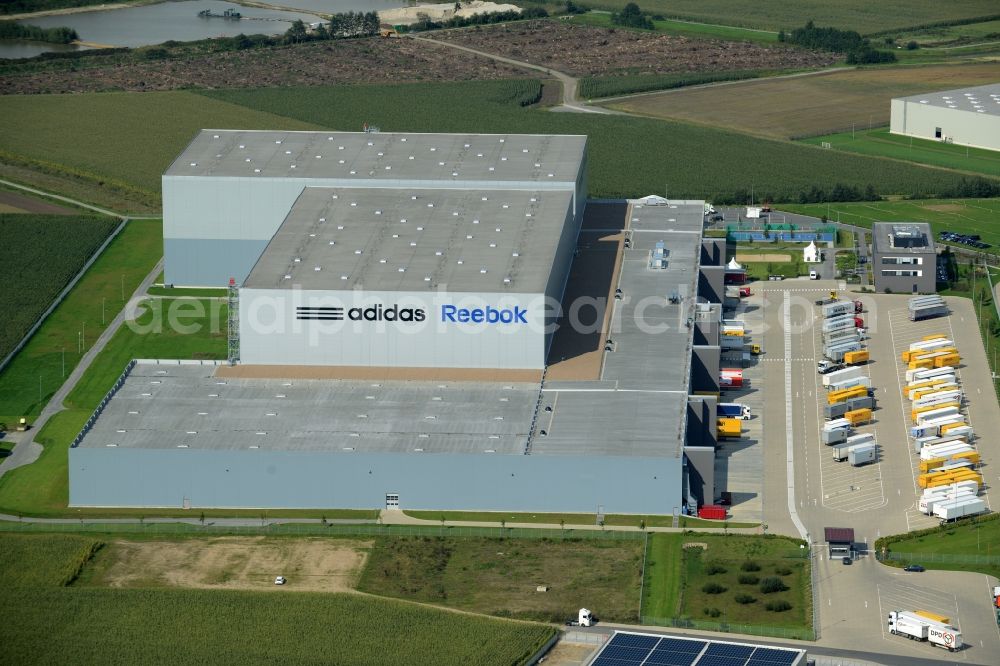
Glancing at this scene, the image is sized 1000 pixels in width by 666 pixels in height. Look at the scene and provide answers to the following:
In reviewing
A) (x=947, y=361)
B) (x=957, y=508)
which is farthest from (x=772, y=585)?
(x=947, y=361)

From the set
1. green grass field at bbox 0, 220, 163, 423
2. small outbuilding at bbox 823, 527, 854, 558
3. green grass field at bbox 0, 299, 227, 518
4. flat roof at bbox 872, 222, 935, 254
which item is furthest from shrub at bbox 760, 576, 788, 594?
green grass field at bbox 0, 220, 163, 423

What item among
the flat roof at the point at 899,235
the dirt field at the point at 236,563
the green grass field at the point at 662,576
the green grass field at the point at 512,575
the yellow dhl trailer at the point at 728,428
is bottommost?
the dirt field at the point at 236,563

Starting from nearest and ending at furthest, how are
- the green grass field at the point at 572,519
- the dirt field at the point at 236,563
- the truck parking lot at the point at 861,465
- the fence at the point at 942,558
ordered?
the truck parking lot at the point at 861,465 → the fence at the point at 942,558 → the dirt field at the point at 236,563 → the green grass field at the point at 572,519

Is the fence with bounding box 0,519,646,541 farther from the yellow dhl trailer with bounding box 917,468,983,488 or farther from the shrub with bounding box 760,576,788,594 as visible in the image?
the yellow dhl trailer with bounding box 917,468,983,488

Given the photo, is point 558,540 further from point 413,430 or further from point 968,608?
point 968,608

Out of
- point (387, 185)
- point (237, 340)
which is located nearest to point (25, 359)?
point (237, 340)

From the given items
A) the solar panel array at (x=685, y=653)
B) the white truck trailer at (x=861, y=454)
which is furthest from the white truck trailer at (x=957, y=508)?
the solar panel array at (x=685, y=653)

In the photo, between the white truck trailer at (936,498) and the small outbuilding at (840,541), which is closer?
the small outbuilding at (840,541)

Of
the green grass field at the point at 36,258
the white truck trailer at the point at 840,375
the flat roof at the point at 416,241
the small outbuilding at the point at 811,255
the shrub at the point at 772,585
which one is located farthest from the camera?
the small outbuilding at the point at 811,255

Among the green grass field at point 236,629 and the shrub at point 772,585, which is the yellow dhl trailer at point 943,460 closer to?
the shrub at point 772,585
